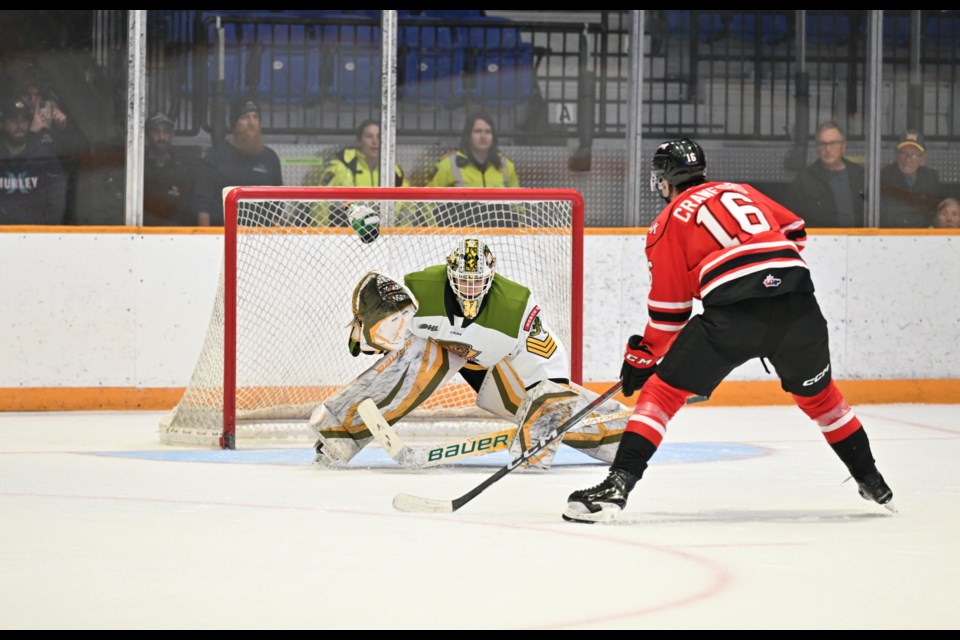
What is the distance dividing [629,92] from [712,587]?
4.75m

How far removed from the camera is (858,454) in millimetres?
4129

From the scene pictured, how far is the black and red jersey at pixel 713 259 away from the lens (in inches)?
156

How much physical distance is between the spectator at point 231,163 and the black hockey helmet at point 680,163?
136 inches

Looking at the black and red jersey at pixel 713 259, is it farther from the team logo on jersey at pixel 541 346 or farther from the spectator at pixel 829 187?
the spectator at pixel 829 187

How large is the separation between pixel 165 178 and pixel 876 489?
4118mm

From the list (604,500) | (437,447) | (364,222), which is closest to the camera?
(604,500)

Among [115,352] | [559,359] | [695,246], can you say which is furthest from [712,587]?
[115,352]

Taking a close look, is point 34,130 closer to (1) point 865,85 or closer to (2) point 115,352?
(2) point 115,352

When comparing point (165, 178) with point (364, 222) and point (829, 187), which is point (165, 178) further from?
point (829, 187)

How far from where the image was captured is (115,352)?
7.05m

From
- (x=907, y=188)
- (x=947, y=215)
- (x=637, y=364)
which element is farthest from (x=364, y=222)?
(x=947, y=215)

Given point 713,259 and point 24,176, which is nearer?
point 713,259

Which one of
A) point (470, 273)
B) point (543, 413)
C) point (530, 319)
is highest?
point (470, 273)

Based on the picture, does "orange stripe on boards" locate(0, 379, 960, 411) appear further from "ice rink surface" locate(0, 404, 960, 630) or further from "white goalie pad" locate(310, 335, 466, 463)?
"white goalie pad" locate(310, 335, 466, 463)
